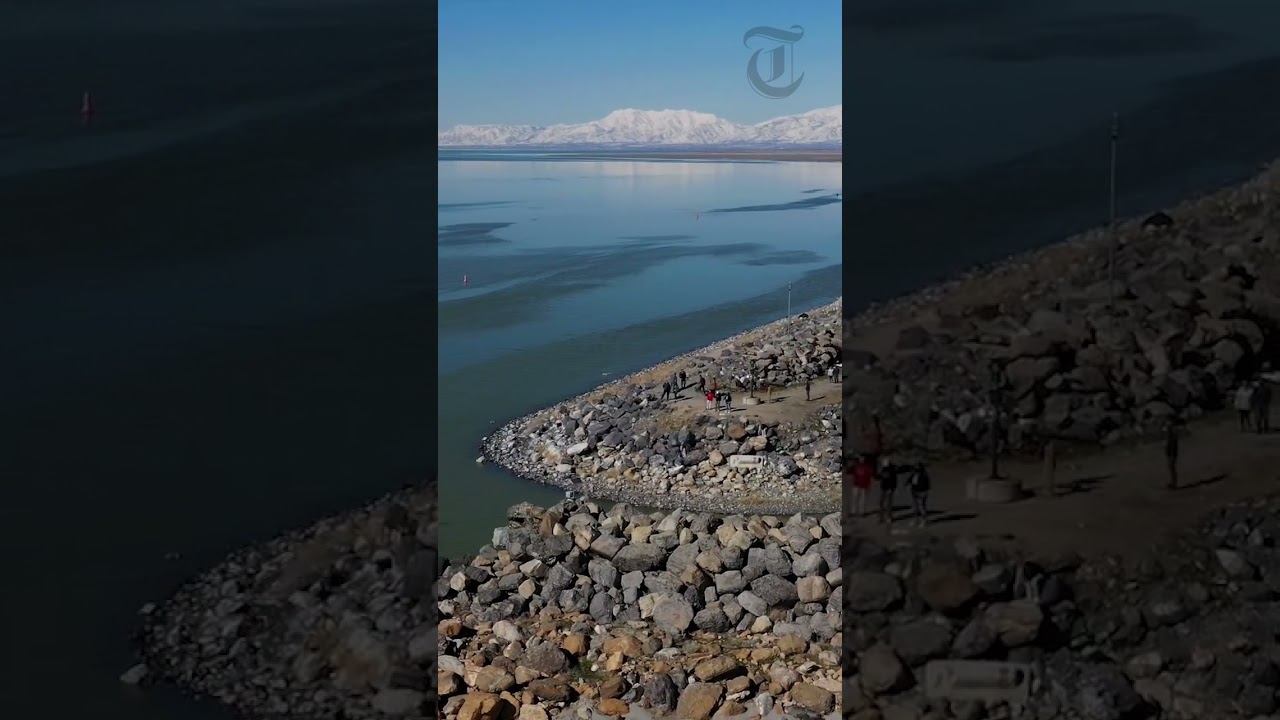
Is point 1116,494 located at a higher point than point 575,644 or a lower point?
higher

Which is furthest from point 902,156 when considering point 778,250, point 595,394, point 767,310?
point 778,250

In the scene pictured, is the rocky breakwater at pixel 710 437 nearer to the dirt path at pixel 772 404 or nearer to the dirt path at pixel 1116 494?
the dirt path at pixel 772 404

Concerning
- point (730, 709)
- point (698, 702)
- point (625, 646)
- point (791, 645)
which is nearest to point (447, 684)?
point (625, 646)

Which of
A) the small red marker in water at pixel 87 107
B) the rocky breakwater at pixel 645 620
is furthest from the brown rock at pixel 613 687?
the small red marker in water at pixel 87 107

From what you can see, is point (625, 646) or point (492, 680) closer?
point (492, 680)

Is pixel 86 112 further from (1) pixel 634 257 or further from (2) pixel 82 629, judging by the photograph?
(1) pixel 634 257

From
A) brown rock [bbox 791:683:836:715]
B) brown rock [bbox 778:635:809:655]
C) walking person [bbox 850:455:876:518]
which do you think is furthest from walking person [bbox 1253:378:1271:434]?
brown rock [bbox 778:635:809:655]

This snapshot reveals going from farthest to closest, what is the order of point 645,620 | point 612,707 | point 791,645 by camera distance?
point 645,620, point 791,645, point 612,707

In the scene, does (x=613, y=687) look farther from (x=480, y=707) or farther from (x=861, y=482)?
(x=861, y=482)
